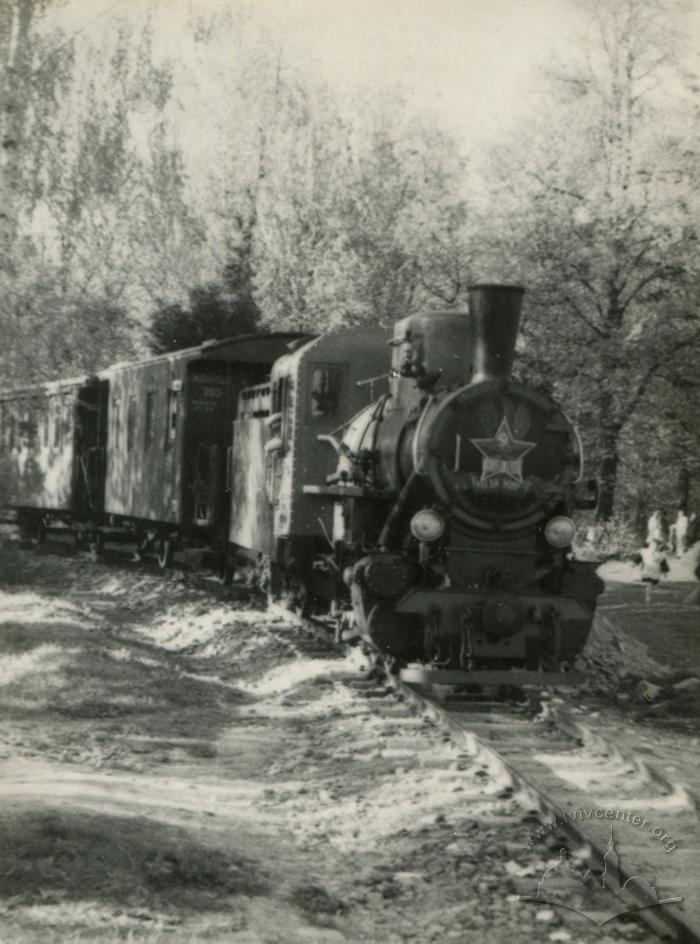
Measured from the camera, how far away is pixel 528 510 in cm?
869

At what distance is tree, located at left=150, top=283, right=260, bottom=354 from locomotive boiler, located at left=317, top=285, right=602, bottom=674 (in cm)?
1873

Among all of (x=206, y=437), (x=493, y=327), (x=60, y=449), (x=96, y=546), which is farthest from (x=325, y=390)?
(x=60, y=449)

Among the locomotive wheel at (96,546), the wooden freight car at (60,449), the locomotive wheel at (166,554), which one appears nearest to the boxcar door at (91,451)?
the wooden freight car at (60,449)

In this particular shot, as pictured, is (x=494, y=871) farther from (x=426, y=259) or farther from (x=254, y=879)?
(x=426, y=259)

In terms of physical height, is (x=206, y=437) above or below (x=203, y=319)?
below

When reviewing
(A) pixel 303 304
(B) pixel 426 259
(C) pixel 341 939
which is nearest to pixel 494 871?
(C) pixel 341 939

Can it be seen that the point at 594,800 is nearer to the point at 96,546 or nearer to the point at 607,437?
the point at 607,437

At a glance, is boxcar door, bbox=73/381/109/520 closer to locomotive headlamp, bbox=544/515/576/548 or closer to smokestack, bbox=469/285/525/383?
smokestack, bbox=469/285/525/383

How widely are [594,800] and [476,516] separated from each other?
273 centimetres

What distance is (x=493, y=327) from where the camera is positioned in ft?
27.7

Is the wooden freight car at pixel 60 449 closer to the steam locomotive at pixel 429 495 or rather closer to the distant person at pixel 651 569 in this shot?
the steam locomotive at pixel 429 495

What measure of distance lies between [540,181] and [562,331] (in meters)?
3.24

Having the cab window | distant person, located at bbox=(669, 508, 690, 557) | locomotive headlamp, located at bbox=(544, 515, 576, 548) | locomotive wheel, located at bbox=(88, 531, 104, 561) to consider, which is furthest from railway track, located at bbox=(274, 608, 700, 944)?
distant person, located at bbox=(669, 508, 690, 557)

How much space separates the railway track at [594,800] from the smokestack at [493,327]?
2400 millimetres
